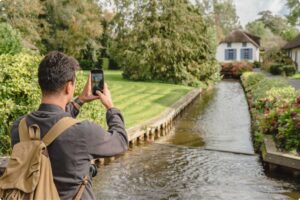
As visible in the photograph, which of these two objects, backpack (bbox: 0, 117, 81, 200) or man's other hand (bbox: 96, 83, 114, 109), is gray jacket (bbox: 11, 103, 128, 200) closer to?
backpack (bbox: 0, 117, 81, 200)

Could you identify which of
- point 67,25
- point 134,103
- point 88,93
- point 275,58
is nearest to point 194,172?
point 88,93

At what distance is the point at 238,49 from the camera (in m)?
74.8

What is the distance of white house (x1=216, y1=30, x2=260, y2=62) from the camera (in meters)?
73.6

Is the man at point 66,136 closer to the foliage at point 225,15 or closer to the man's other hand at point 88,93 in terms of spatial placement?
the man's other hand at point 88,93

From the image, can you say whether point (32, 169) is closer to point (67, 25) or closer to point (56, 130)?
point (56, 130)

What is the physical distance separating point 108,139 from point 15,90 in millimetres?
7246

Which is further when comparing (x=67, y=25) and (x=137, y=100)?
(x=67, y=25)

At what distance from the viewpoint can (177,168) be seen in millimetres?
12047

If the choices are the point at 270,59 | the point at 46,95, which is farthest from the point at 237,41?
the point at 46,95

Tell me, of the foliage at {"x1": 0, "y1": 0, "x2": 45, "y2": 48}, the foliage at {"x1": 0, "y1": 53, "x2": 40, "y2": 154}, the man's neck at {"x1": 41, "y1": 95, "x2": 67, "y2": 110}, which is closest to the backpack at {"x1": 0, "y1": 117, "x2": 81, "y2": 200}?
the man's neck at {"x1": 41, "y1": 95, "x2": 67, "y2": 110}

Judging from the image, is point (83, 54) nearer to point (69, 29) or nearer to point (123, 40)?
point (69, 29)

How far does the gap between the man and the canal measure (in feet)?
21.0

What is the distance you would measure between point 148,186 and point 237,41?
67.0m

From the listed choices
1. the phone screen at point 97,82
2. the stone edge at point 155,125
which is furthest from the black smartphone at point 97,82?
the stone edge at point 155,125
